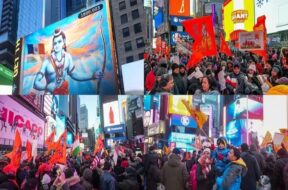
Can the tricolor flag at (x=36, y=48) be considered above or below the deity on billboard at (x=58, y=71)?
above

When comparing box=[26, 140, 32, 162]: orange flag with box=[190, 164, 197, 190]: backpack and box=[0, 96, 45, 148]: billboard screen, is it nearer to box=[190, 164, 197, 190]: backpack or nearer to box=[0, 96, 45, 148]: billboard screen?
box=[0, 96, 45, 148]: billboard screen

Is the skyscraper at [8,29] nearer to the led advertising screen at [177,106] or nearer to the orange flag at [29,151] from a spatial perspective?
the orange flag at [29,151]

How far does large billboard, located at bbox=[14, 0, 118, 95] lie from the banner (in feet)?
4.00

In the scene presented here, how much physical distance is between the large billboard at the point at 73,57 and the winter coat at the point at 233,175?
2.11 metres

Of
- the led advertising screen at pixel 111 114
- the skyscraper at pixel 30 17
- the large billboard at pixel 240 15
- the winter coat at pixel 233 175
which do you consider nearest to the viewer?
the winter coat at pixel 233 175

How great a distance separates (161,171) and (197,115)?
0.86 m

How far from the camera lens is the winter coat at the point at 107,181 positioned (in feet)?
18.9

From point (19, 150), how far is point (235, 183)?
9.03ft

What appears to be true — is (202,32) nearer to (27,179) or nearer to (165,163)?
(165,163)

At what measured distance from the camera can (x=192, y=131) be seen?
19.0 feet

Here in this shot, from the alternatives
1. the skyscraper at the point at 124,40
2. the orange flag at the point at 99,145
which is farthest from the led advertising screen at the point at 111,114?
the skyscraper at the point at 124,40

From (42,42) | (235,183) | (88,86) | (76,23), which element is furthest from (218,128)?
(42,42)

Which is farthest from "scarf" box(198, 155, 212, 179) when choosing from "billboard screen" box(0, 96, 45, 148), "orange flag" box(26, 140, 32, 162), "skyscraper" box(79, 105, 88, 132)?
"orange flag" box(26, 140, 32, 162)

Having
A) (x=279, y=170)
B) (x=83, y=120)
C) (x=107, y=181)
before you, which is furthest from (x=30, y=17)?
(x=279, y=170)
